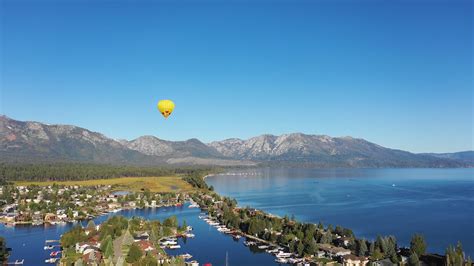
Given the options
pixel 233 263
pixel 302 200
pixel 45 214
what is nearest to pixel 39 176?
pixel 45 214

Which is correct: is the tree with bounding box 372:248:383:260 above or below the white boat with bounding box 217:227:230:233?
above

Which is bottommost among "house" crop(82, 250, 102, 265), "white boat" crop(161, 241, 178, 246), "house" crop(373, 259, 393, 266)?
"white boat" crop(161, 241, 178, 246)

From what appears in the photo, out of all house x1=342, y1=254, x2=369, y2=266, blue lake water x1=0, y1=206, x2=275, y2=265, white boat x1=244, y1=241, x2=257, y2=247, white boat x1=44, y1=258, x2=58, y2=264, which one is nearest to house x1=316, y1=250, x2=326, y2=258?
house x1=342, y1=254, x2=369, y2=266

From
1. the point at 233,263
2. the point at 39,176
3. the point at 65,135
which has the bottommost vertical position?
the point at 233,263

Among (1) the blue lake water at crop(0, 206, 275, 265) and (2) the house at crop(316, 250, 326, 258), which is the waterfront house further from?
(2) the house at crop(316, 250, 326, 258)

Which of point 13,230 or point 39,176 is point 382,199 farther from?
point 39,176

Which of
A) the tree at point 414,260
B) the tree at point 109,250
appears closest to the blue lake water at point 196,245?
the tree at point 109,250
